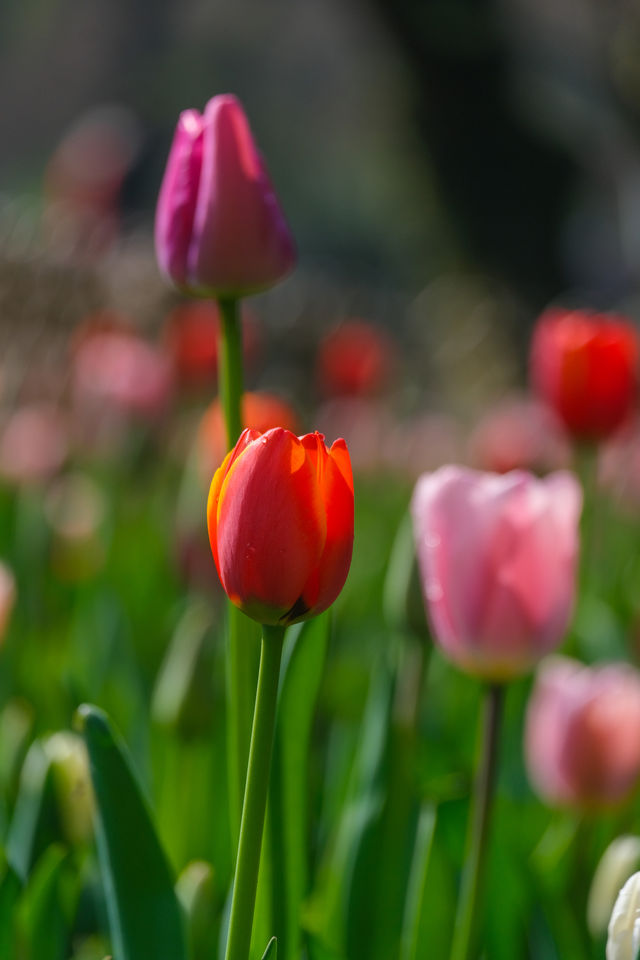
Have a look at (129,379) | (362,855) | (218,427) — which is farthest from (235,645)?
(129,379)

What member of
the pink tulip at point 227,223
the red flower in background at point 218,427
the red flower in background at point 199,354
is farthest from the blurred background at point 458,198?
the pink tulip at point 227,223

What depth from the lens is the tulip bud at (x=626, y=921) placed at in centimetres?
51

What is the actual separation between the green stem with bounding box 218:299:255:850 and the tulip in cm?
59

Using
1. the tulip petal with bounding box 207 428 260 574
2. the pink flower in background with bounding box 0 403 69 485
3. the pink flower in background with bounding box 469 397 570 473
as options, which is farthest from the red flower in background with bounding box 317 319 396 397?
the tulip petal with bounding box 207 428 260 574

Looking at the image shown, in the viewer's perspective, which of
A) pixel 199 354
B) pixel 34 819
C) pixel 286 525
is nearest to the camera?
pixel 286 525

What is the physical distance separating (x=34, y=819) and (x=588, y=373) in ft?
2.29

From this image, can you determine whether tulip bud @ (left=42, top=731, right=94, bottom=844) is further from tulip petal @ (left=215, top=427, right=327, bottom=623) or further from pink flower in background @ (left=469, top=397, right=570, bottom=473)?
pink flower in background @ (left=469, top=397, right=570, bottom=473)

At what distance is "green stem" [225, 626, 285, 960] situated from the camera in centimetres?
49

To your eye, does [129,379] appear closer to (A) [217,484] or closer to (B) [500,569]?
(B) [500,569]

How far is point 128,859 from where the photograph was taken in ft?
1.99

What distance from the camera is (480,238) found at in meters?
7.57

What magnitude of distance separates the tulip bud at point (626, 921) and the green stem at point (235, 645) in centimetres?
21

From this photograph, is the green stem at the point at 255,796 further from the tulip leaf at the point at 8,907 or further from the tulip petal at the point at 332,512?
the tulip leaf at the point at 8,907

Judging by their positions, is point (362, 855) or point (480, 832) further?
point (362, 855)
